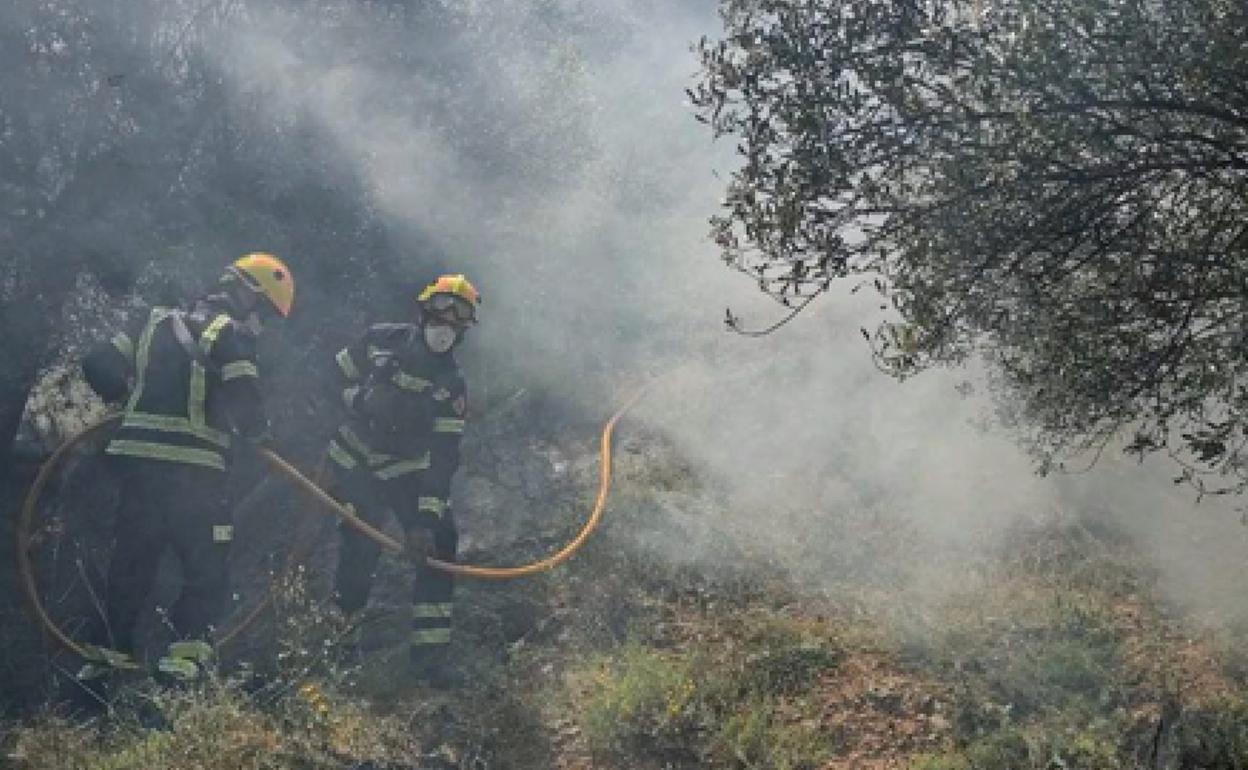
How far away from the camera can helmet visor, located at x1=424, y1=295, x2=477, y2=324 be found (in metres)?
7.25

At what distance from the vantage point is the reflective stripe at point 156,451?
6.29 meters

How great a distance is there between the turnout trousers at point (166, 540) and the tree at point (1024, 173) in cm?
367

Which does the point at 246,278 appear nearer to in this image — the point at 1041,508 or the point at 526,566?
the point at 526,566

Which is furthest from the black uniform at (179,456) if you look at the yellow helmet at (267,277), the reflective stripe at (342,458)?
the reflective stripe at (342,458)

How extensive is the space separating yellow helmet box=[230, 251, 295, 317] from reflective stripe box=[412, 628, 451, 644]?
91.9 inches

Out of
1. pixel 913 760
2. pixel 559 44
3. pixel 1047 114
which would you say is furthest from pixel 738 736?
pixel 559 44

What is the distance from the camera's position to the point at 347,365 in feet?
24.3

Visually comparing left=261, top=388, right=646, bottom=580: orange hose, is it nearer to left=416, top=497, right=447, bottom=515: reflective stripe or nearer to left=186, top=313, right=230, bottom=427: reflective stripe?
left=416, top=497, right=447, bottom=515: reflective stripe

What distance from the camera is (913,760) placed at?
5.28 m

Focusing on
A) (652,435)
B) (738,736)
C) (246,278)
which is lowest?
(738,736)

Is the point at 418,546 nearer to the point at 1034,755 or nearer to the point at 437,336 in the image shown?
the point at 437,336

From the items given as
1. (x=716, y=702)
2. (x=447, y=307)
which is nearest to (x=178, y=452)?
(x=447, y=307)

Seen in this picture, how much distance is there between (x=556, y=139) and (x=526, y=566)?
5643mm

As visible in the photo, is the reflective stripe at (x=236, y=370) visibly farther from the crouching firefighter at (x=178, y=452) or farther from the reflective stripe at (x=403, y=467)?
the reflective stripe at (x=403, y=467)
